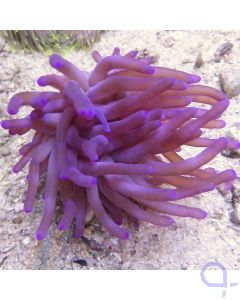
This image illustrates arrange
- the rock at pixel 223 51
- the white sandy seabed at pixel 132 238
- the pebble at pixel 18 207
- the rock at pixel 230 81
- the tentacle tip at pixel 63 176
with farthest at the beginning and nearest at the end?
the rock at pixel 223 51
the rock at pixel 230 81
the pebble at pixel 18 207
the white sandy seabed at pixel 132 238
the tentacle tip at pixel 63 176

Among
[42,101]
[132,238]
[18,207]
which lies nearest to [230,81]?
[132,238]

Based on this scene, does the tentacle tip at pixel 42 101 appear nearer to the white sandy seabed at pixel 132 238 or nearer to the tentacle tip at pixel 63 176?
the tentacle tip at pixel 63 176

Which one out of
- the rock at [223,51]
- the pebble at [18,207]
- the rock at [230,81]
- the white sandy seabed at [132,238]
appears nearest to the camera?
the white sandy seabed at [132,238]

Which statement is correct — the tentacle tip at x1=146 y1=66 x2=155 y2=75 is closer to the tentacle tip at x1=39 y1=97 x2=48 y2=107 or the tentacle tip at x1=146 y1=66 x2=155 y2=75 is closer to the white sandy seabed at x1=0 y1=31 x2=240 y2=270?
the tentacle tip at x1=39 y1=97 x2=48 y2=107

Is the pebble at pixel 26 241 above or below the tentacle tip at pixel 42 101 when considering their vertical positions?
below

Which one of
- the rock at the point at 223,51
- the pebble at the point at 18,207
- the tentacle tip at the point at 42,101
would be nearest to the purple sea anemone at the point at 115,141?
the tentacle tip at the point at 42,101

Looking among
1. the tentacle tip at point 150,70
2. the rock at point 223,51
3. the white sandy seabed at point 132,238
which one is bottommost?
the white sandy seabed at point 132,238
